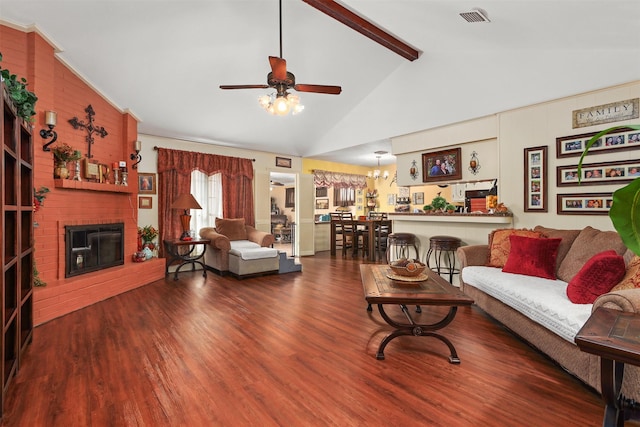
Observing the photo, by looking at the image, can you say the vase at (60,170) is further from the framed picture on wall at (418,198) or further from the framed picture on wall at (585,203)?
the framed picture on wall at (418,198)

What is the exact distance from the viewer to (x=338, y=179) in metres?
8.30

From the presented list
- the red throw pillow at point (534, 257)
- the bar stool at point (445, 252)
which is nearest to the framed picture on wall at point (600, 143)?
the red throw pillow at point (534, 257)

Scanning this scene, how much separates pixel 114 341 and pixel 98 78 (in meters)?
3.14

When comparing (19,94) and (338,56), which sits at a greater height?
(338,56)

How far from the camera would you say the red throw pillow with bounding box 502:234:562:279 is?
297 centimetres

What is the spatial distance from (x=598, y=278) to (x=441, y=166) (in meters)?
2.97

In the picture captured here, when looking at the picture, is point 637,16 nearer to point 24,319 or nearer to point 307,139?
point 307,139

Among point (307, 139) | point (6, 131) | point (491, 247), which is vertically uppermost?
point (307, 139)

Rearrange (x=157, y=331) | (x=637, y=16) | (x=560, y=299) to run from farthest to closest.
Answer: (x=157, y=331)
(x=637, y=16)
(x=560, y=299)

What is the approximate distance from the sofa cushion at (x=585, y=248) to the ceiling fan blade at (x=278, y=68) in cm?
314

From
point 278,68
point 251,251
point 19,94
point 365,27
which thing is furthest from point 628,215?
point 251,251

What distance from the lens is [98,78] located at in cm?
381

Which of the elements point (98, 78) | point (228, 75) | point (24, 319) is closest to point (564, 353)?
point (24, 319)

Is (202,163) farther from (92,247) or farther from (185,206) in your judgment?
(92,247)
